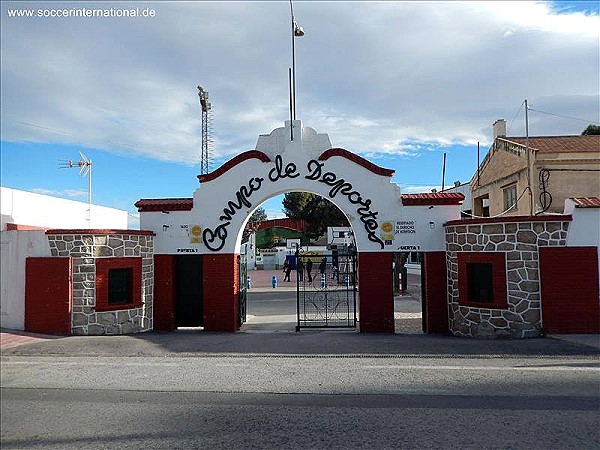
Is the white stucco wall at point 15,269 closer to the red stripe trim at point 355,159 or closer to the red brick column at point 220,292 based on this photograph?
the red brick column at point 220,292

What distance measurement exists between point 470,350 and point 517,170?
13392 mm

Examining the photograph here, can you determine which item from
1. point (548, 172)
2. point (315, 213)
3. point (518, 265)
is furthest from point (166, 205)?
point (315, 213)

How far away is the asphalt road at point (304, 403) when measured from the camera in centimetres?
497

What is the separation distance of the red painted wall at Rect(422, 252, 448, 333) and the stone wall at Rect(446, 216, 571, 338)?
1004 millimetres

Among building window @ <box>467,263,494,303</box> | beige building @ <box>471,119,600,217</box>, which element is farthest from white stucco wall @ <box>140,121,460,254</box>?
beige building @ <box>471,119,600,217</box>

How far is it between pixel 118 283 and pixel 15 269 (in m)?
2.50

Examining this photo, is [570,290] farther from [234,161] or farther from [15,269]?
[15,269]

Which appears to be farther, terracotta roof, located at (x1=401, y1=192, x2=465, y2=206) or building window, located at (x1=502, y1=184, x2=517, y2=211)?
building window, located at (x1=502, y1=184, x2=517, y2=211)

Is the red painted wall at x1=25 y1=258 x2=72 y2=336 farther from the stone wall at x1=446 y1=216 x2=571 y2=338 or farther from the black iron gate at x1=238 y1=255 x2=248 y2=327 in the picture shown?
the stone wall at x1=446 y1=216 x2=571 y2=338

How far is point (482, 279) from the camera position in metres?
11.7

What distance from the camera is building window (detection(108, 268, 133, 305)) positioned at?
1229 centimetres

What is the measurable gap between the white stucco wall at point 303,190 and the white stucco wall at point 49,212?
511cm

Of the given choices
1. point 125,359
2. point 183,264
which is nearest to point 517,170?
point 183,264

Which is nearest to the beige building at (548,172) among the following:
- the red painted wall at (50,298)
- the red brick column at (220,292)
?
the red brick column at (220,292)
